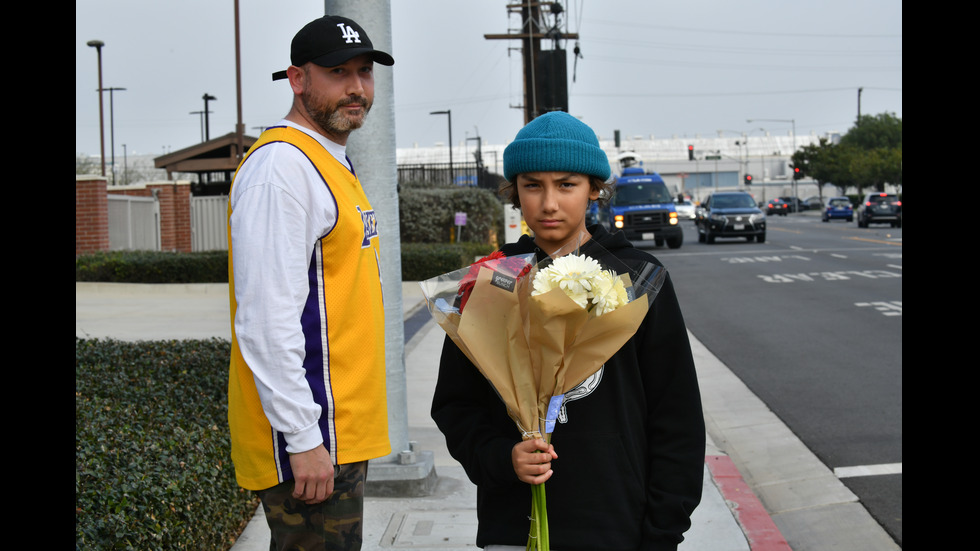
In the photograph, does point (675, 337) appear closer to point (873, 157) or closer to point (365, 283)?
point (365, 283)

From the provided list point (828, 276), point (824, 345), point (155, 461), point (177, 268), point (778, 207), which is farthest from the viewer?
point (778, 207)

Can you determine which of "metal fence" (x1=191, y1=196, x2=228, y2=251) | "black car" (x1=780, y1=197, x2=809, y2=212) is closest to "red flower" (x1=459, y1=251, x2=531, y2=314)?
"metal fence" (x1=191, y1=196, x2=228, y2=251)

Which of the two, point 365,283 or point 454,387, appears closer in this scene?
point 454,387

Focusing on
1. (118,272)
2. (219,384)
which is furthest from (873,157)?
(219,384)

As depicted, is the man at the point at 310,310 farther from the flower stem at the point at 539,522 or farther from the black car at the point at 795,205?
the black car at the point at 795,205

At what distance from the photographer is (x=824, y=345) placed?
10.2 m

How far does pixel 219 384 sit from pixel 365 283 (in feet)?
11.8

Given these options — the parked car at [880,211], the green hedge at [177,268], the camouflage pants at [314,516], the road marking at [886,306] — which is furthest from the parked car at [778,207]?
the camouflage pants at [314,516]

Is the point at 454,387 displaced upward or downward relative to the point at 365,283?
downward

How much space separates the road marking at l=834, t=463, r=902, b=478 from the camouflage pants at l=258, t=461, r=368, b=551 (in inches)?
162

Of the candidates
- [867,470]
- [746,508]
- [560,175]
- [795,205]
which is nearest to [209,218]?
[867,470]

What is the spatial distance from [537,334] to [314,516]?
90cm

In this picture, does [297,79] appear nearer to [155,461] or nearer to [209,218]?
[155,461]

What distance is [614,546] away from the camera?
7.43ft
